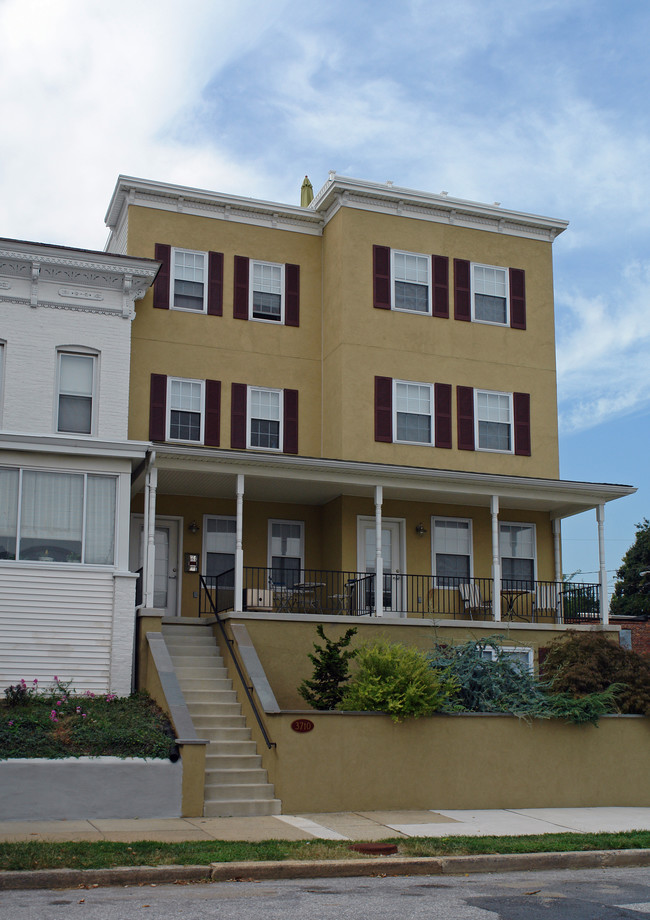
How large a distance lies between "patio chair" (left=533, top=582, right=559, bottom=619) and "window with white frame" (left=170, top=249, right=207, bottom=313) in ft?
31.4

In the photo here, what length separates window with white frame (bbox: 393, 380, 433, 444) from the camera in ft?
74.9

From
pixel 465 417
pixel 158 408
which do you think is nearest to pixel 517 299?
pixel 465 417

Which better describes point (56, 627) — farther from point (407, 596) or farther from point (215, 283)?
point (215, 283)

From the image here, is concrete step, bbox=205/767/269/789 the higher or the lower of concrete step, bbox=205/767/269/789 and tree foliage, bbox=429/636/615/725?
the lower

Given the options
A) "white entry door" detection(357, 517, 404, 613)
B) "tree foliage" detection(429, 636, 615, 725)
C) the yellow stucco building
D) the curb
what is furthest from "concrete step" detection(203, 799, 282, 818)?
"white entry door" detection(357, 517, 404, 613)

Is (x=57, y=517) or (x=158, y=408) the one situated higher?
(x=158, y=408)

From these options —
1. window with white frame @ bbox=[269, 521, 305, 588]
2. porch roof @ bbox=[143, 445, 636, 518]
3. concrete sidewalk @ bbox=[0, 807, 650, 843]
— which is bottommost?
concrete sidewalk @ bbox=[0, 807, 650, 843]

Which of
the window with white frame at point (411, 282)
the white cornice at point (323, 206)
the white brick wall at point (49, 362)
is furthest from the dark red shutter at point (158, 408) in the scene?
the window with white frame at point (411, 282)

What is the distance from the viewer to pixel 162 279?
22.2m

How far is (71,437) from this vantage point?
18.1m

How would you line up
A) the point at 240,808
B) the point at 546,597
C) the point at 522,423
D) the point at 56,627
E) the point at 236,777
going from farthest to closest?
the point at 522,423 < the point at 546,597 < the point at 56,627 < the point at 236,777 < the point at 240,808

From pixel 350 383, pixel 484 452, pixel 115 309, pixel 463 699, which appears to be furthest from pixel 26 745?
pixel 484 452

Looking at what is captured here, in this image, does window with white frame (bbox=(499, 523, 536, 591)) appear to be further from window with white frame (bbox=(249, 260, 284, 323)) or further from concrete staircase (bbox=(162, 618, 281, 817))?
concrete staircase (bbox=(162, 618, 281, 817))

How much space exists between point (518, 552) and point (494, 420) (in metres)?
3.05
